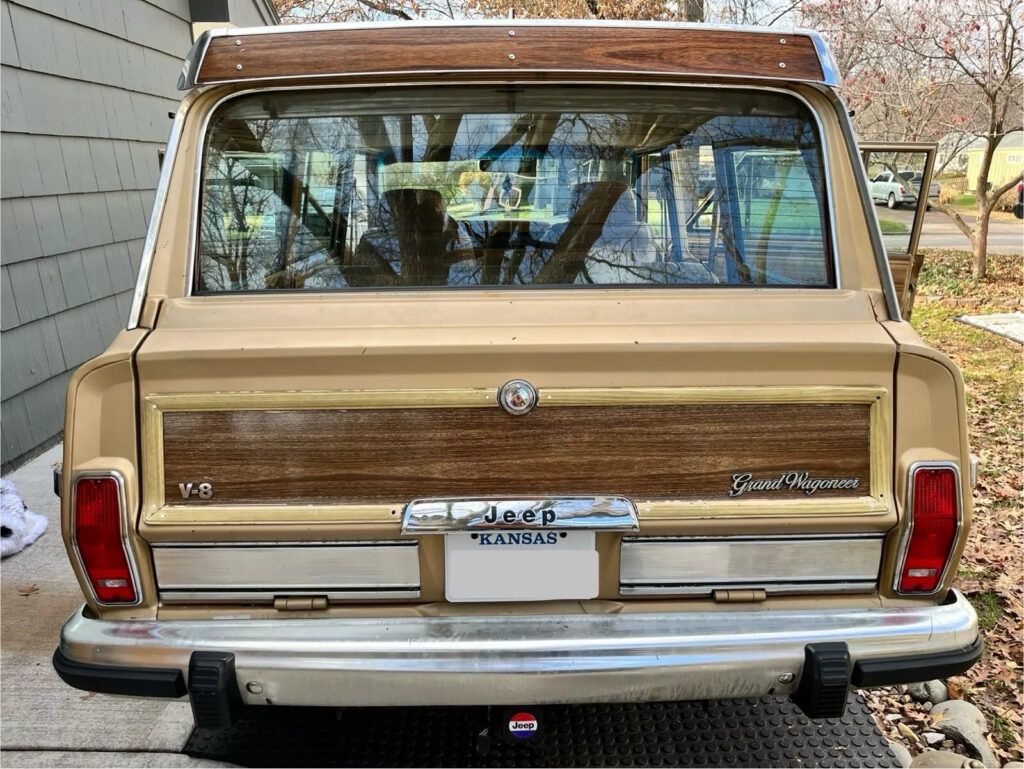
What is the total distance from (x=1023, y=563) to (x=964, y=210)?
24.2 metres

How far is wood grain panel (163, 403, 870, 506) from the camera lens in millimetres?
2070

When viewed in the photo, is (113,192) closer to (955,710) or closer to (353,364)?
(353,364)

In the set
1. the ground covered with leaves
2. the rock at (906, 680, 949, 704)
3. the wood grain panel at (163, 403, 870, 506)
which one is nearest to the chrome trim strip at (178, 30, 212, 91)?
the wood grain panel at (163, 403, 870, 506)

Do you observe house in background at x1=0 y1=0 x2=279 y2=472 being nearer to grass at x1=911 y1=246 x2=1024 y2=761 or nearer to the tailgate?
the tailgate

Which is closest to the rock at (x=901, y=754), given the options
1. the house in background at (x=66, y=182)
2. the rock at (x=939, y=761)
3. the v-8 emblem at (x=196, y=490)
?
the rock at (x=939, y=761)

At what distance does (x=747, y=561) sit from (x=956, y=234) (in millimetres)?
20083

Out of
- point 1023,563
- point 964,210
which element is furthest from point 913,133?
point 964,210

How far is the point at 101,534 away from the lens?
2088 mm

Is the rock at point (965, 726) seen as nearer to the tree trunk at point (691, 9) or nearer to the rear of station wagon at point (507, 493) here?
the rear of station wagon at point (507, 493)

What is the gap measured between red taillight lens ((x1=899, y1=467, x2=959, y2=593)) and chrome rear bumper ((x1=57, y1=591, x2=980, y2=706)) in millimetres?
156

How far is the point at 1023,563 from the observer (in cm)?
402

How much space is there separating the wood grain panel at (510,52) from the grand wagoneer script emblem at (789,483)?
110 cm

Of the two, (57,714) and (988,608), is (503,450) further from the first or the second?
(988,608)

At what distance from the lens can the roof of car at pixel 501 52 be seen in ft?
7.69
